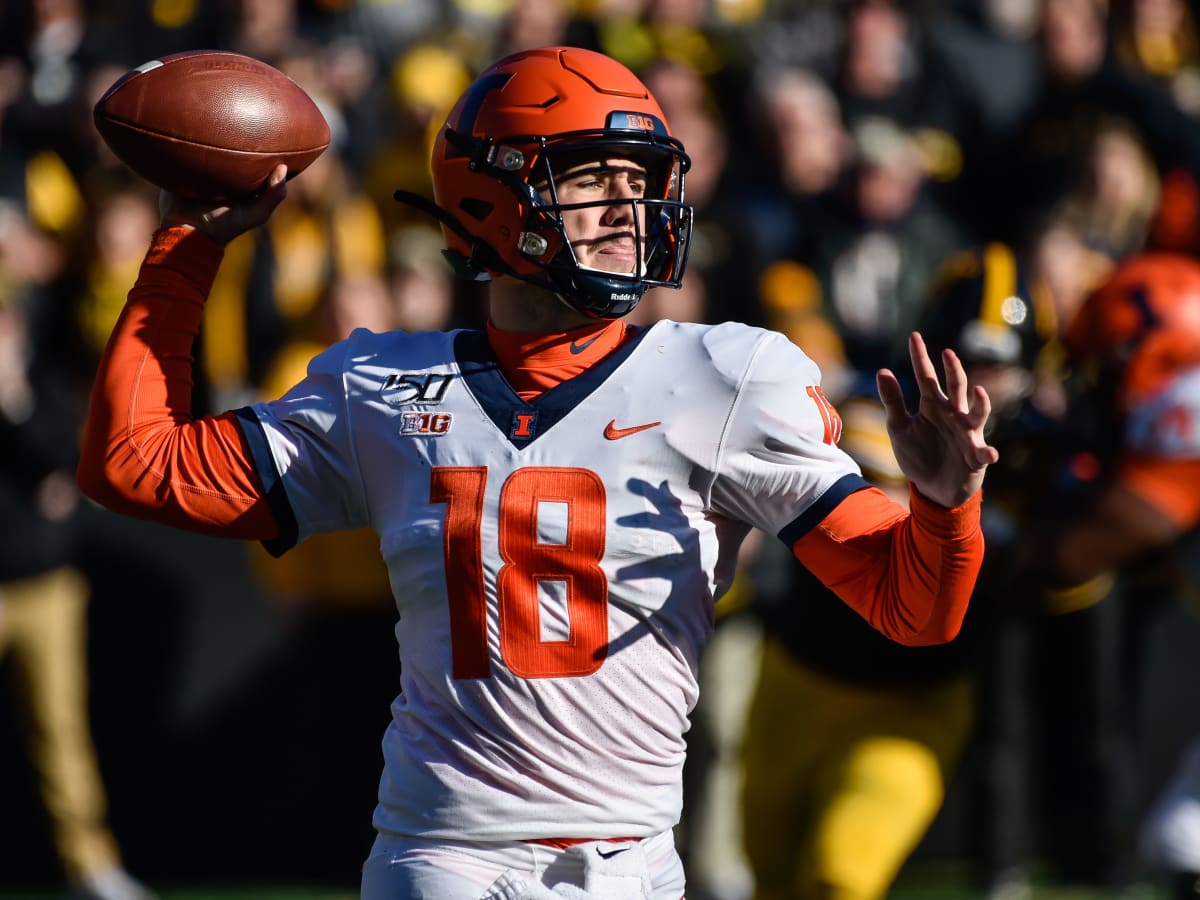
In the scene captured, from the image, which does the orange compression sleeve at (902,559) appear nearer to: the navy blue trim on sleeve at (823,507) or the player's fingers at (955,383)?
the navy blue trim on sleeve at (823,507)

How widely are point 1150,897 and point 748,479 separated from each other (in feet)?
13.9

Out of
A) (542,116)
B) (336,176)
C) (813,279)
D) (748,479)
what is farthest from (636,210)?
(336,176)

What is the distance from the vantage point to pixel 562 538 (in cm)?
276

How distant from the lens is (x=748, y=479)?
2.83 metres

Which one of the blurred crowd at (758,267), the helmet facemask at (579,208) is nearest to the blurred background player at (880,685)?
the blurred crowd at (758,267)

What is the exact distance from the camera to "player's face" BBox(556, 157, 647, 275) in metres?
2.96

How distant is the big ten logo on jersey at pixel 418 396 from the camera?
286cm

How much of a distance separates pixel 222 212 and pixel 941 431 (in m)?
1.25

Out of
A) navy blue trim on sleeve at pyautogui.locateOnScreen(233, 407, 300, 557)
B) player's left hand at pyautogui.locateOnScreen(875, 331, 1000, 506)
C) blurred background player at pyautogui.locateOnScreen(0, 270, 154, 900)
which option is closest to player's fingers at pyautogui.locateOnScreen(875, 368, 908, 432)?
player's left hand at pyautogui.locateOnScreen(875, 331, 1000, 506)

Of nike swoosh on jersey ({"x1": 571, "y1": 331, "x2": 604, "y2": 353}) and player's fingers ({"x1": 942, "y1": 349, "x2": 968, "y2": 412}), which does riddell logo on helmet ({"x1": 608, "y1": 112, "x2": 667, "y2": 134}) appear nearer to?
nike swoosh on jersey ({"x1": 571, "y1": 331, "x2": 604, "y2": 353})

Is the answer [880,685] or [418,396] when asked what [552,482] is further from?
[880,685]

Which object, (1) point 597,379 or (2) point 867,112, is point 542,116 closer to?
(1) point 597,379

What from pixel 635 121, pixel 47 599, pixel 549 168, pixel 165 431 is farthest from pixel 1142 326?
pixel 47 599

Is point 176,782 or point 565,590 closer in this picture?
point 565,590
